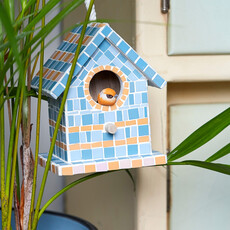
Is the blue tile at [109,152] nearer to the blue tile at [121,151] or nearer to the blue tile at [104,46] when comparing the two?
the blue tile at [121,151]

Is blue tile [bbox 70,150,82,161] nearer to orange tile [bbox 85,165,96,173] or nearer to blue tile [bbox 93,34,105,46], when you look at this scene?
orange tile [bbox 85,165,96,173]

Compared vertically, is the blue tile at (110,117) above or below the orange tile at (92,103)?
below

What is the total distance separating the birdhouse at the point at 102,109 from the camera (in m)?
0.75

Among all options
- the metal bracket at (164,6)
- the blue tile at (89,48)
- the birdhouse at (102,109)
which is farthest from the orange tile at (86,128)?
the metal bracket at (164,6)

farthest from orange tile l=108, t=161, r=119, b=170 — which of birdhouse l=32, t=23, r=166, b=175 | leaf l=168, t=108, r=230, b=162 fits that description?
leaf l=168, t=108, r=230, b=162

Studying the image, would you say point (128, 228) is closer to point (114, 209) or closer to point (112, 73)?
point (114, 209)

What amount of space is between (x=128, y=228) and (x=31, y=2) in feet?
1.51

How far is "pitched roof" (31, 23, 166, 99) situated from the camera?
748 millimetres

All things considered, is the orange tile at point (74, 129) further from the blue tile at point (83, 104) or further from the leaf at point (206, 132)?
the leaf at point (206, 132)

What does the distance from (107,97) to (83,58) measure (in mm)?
68

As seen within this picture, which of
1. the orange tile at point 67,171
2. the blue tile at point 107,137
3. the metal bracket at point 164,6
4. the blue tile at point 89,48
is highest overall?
the metal bracket at point 164,6

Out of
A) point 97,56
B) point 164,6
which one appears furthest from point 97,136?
point 164,6

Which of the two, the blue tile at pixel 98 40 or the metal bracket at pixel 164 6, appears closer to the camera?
the blue tile at pixel 98 40

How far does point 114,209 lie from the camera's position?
3.25ft
